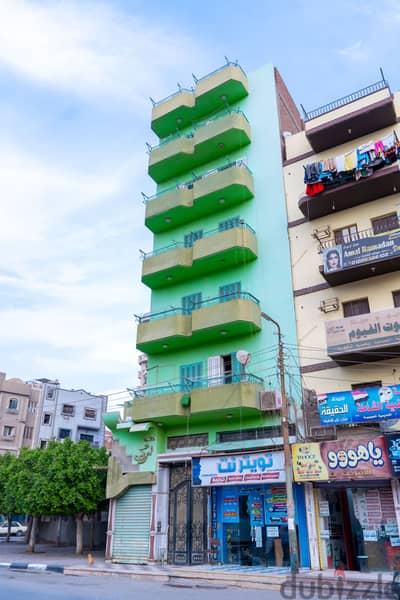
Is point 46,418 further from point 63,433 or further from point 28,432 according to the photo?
point 63,433

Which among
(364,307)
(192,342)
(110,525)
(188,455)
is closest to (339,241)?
(364,307)

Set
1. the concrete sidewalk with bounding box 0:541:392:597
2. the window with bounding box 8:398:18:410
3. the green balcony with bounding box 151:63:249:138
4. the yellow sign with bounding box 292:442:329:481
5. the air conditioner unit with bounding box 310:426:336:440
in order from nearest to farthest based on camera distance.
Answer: the concrete sidewalk with bounding box 0:541:392:597 → the yellow sign with bounding box 292:442:329:481 → the air conditioner unit with bounding box 310:426:336:440 → the green balcony with bounding box 151:63:249:138 → the window with bounding box 8:398:18:410

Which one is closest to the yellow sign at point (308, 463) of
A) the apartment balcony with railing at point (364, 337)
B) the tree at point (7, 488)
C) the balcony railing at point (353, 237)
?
the apartment balcony with railing at point (364, 337)

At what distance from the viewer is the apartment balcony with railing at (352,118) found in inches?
880

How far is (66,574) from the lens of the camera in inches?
762

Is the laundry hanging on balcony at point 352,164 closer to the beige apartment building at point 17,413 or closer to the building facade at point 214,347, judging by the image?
the building facade at point 214,347

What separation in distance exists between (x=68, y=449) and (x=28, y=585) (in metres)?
13.6

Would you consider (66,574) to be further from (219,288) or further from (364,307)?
(364,307)

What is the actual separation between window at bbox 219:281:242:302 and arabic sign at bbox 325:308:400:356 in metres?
5.89

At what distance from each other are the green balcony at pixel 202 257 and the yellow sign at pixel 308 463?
1010 cm

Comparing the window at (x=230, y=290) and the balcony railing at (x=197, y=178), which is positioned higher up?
the balcony railing at (x=197, y=178)

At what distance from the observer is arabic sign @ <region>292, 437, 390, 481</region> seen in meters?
17.1

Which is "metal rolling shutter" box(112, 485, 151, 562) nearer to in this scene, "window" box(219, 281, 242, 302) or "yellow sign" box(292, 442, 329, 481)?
"yellow sign" box(292, 442, 329, 481)

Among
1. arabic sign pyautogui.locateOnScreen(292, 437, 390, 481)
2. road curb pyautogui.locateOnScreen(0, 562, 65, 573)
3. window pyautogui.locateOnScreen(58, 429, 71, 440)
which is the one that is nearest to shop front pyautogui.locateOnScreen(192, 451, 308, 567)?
arabic sign pyautogui.locateOnScreen(292, 437, 390, 481)
